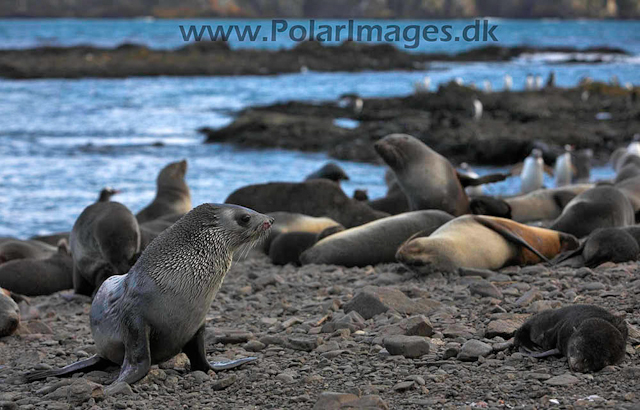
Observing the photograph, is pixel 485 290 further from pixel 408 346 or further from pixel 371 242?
pixel 371 242

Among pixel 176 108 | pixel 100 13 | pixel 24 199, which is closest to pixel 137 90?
pixel 176 108

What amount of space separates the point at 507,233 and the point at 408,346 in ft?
9.55

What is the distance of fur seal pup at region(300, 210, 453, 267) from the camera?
8078 mm

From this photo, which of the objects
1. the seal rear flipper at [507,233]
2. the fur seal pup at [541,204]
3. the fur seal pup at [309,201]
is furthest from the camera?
the fur seal pup at [541,204]

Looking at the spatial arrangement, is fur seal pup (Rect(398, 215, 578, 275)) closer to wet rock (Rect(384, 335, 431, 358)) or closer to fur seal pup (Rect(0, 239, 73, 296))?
wet rock (Rect(384, 335, 431, 358))

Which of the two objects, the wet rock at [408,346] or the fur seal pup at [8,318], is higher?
the wet rock at [408,346]

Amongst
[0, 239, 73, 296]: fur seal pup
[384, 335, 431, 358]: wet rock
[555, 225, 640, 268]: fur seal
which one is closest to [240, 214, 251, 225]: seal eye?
[384, 335, 431, 358]: wet rock

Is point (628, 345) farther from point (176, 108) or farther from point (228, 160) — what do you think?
point (176, 108)

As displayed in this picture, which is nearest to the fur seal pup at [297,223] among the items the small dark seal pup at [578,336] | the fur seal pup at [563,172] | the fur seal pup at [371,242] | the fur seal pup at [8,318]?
the fur seal pup at [371,242]

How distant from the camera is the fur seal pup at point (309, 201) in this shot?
1036 centimetres

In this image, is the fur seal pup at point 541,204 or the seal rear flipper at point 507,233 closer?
the seal rear flipper at point 507,233

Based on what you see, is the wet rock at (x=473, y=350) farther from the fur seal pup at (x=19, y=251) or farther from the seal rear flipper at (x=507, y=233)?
the fur seal pup at (x=19, y=251)

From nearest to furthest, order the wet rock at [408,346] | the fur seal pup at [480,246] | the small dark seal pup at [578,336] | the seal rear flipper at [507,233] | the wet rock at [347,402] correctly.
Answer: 1. the wet rock at [347,402]
2. the small dark seal pup at [578,336]
3. the wet rock at [408,346]
4. the fur seal pup at [480,246]
5. the seal rear flipper at [507,233]

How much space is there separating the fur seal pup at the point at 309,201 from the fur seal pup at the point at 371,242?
179 centimetres
